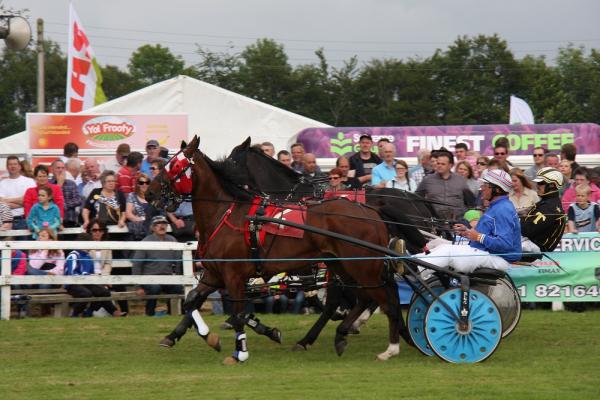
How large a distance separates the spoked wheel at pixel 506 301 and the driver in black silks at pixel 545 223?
0.48m

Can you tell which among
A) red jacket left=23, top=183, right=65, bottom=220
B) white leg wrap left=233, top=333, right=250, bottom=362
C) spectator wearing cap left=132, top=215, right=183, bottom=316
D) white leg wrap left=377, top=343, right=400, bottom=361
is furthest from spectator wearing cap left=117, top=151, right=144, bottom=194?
white leg wrap left=377, top=343, right=400, bottom=361

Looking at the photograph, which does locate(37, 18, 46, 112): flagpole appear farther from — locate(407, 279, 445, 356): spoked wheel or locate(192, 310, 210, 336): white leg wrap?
locate(407, 279, 445, 356): spoked wheel

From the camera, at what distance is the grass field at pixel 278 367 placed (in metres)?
9.43

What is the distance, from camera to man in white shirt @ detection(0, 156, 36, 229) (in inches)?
640

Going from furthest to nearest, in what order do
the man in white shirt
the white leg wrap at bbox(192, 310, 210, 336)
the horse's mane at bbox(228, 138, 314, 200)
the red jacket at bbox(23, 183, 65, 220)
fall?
the man in white shirt, the red jacket at bbox(23, 183, 65, 220), the horse's mane at bbox(228, 138, 314, 200), the white leg wrap at bbox(192, 310, 210, 336)

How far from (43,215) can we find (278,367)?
19.3 feet

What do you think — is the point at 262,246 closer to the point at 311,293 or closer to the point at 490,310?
the point at 490,310

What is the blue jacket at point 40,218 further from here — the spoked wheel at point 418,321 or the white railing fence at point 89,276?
the spoked wheel at point 418,321

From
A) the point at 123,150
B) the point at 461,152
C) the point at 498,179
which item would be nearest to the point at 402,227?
the point at 498,179

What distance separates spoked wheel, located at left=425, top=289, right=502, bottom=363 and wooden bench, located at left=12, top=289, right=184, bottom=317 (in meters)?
5.26

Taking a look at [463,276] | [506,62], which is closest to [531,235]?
[463,276]

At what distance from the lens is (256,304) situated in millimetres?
15680

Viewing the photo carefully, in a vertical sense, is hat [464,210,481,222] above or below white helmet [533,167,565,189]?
below

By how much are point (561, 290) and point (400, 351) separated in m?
3.81
